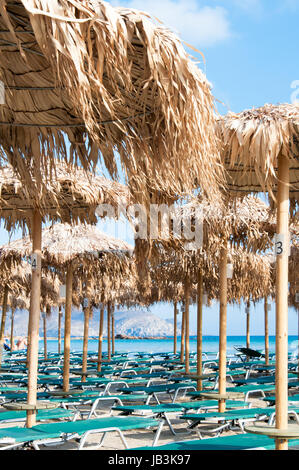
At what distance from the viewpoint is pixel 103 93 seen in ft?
9.02

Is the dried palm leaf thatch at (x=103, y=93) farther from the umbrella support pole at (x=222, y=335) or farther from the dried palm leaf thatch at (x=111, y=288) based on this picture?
the dried palm leaf thatch at (x=111, y=288)

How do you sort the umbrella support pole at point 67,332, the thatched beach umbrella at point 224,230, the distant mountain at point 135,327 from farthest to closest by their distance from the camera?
the distant mountain at point 135,327
the umbrella support pole at point 67,332
the thatched beach umbrella at point 224,230

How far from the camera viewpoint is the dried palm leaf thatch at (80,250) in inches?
344

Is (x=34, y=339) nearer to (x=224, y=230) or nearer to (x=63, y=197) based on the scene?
(x=63, y=197)

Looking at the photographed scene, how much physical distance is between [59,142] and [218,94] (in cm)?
128

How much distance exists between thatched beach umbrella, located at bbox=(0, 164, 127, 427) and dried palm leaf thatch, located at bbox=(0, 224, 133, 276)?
1.98 metres

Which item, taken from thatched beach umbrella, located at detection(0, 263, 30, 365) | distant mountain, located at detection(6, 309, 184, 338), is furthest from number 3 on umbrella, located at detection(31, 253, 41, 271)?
distant mountain, located at detection(6, 309, 184, 338)

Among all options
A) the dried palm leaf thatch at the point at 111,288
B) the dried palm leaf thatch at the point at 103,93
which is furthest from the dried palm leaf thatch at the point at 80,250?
the dried palm leaf thatch at the point at 103,93

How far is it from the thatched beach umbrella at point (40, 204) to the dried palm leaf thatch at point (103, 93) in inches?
48.6

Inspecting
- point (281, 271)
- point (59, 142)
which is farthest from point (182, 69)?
point (281, 271)

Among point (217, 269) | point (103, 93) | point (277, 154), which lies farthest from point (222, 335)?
point (103, 93)
